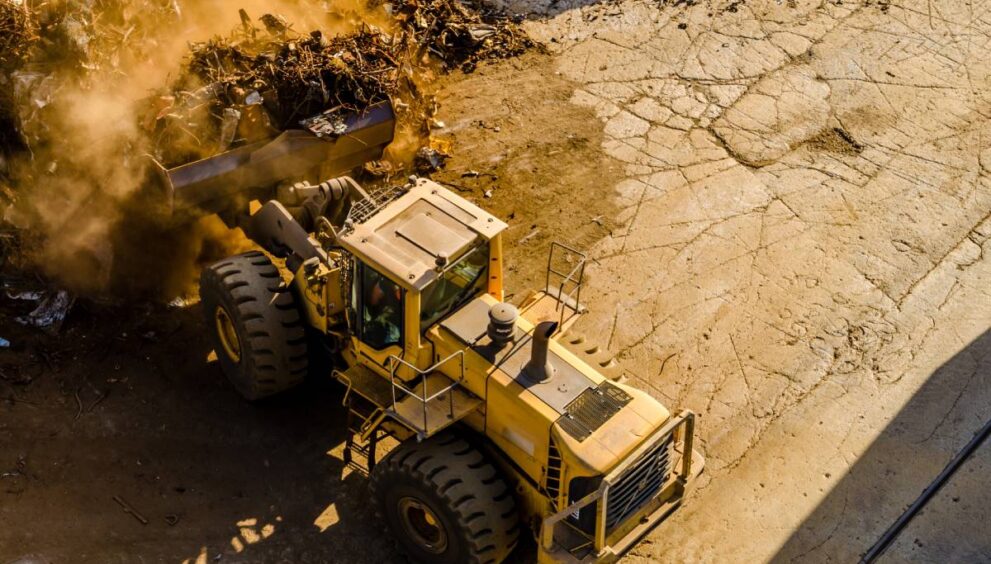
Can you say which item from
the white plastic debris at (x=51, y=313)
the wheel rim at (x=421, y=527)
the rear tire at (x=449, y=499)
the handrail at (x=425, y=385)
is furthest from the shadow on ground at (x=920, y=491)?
the white plastic debris at (x=51, y=313)

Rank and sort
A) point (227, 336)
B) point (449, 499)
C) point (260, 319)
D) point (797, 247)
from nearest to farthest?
point (449, 499) < point (260, 319) < point (227, 336) < point (797, 247)

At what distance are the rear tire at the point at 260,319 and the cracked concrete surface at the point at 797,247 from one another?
3.52 metres

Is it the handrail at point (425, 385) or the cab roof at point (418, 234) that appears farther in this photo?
the cab roof at point (418, 234)

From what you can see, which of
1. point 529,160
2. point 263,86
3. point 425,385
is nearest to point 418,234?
point 425,385

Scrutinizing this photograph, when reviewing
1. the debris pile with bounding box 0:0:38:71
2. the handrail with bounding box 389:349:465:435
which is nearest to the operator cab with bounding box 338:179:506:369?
the handrail with bounding box 389:349:465:435

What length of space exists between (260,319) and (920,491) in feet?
21.8

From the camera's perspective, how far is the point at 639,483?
7.42 m

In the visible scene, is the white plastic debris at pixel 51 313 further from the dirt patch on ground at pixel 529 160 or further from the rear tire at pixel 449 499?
the dirt patch on ground at pixel 529 160

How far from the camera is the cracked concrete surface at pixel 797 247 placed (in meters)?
9.06

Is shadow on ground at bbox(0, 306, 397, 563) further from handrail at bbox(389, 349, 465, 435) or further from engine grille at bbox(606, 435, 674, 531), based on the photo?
engine grille at bbox(606, 435, 674, 531)

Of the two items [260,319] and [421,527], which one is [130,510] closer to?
[260,319]

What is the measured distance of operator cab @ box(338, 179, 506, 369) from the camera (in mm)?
7578

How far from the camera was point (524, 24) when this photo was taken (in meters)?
15.1

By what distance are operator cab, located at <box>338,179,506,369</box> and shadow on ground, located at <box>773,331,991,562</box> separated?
3.83 metres
